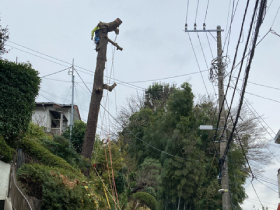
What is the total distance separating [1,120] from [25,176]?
1.82m

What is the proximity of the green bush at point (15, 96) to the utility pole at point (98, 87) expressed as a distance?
3.41 m

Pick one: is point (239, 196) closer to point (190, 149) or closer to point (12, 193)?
point (190, 149)

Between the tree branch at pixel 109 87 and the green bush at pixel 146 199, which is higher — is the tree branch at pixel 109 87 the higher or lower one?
the higher one

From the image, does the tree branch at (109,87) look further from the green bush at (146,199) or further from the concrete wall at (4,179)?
the green bush at (146,199)

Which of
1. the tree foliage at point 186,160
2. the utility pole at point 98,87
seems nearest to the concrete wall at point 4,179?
the utility pole at point 98,87

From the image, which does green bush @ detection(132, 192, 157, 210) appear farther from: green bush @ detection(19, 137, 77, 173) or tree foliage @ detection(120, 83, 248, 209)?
green bush @ detection(19, 137, 77, 173)

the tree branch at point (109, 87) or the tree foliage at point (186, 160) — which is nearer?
the tree branch at point (109, 87)

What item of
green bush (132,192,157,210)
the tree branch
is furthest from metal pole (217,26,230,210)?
green bush (132,192,157,210)

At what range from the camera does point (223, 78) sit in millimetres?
18484

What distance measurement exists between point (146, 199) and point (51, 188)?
1458cm

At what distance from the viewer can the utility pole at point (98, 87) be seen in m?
15.8

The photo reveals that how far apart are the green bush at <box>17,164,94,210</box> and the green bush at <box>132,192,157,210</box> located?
13201 mm

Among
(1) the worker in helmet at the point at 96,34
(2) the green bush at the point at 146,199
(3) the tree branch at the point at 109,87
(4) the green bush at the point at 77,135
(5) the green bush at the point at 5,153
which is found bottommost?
(2) the green bush at the point at 146,199

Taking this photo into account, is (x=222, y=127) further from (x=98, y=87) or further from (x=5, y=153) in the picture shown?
(x=5, y=153)
